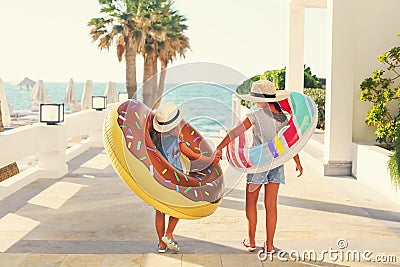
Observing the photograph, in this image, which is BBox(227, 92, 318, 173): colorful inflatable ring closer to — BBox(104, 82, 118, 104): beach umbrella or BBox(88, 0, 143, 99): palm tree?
BBox(104, 82, 118, 104): beach umbrella

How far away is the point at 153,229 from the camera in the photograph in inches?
227

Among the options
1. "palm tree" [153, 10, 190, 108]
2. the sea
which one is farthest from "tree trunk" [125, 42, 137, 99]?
the sea

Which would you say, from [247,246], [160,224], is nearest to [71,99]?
[160,224]

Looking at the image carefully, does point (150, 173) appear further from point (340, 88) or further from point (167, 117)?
point (340, 88)

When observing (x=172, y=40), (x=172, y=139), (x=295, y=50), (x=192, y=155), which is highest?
(x=172, y=40)

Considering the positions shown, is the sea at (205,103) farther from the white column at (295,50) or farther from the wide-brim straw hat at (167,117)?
the white column at (295,50)

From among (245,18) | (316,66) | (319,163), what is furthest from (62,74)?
(319,163)

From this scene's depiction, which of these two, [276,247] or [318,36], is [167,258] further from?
[318,36]

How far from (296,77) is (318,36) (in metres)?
26.1

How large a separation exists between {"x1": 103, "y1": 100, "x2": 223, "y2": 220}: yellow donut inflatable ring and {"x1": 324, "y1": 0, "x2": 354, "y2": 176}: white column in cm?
456

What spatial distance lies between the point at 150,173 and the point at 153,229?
1481 mm

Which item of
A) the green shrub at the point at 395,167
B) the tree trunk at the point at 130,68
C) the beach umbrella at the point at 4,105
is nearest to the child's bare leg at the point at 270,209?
the green shrub at the point at 395,167

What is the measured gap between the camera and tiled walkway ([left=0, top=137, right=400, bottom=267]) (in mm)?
4840

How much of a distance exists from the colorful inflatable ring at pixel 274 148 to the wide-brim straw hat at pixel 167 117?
46 cm
